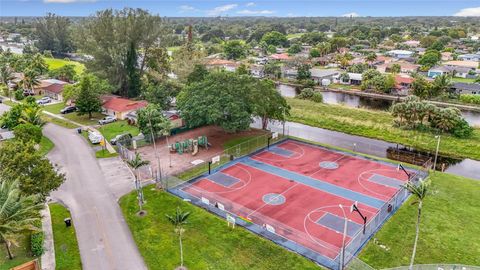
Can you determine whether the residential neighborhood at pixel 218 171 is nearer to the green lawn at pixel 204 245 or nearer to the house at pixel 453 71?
the green lawn at pixel 204 245

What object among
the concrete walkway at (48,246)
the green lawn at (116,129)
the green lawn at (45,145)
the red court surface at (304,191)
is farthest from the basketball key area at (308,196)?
the green lawn at (45,145)

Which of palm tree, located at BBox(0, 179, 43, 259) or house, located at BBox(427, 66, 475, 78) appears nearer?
palm tree, located at BBox(0, 179, 43, 259)

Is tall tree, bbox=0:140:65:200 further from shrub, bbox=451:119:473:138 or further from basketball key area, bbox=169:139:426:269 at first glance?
shrub, bbox=451:119:473:138

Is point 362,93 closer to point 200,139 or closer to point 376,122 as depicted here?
point 376,122

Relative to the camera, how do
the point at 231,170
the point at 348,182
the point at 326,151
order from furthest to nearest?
the point at 326,151, the point at 231,170, the point at 348,182

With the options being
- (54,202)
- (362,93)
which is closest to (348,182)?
(54,202)

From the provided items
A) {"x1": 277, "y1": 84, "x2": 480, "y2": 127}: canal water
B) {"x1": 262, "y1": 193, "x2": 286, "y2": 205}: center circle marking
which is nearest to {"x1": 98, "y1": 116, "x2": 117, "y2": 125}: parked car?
{"x1": 262, "y1": 193, "x2": 286, "y2": 205}: center circle marking

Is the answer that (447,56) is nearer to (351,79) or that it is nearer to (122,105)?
(351,79)
